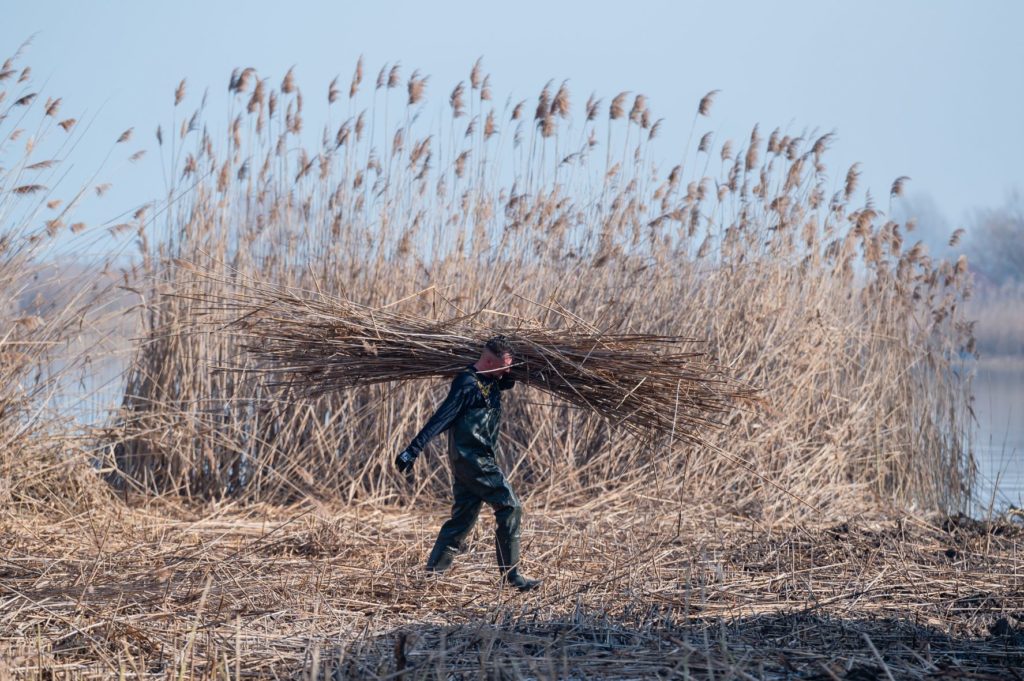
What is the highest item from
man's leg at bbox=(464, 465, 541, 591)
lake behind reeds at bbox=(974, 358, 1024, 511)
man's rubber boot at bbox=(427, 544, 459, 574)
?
man's leg at bbox=(464, 465, 541, 591)

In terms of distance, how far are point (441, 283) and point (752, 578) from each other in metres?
2.96

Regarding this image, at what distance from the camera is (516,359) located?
4758 millimetres

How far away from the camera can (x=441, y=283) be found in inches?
272

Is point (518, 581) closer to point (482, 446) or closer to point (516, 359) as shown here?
point (482, 446)

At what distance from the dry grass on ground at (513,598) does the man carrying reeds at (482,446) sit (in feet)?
0.50

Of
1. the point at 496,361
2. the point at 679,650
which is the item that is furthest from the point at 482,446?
the point at 679,650

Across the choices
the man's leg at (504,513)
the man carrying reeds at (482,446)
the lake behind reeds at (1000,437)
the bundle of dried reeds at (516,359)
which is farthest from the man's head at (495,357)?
the lake behind reeds at (1000,437)

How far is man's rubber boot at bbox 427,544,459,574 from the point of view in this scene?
468 cm

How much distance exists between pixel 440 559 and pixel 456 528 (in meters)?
0.15

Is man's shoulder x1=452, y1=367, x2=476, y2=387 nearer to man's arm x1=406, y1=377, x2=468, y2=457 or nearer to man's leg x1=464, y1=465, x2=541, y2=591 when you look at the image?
man's arm x1=406, y1=377, x2=468, y2=457

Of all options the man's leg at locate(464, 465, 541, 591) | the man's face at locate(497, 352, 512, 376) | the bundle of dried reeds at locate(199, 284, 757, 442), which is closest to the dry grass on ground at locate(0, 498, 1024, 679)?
the man's leg at locate(464, 465, 541, 591)

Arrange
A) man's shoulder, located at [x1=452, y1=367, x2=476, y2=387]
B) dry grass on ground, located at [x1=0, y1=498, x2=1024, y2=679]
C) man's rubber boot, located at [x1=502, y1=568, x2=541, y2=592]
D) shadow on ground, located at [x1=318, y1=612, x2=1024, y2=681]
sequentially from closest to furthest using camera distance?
1. shadow on ground, located at [x1=318, y1=612, x2=1024, y2=681]
2. dry grass on ground, located at [x1=0, y1=498, x2=1024, y2=679]
3. man's rubber boot, located at [x1=502, y1=568, x2=541, y2=592]
4. man's shoulder, located at [x1=452, y1=367, x2=476, y2=387]

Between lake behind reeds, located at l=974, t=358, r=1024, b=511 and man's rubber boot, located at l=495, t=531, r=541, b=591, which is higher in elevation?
man's rubber boot, located at l=495, t=531, r=541, b=591

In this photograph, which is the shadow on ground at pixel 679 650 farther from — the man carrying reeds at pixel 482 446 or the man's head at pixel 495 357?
the man's head at pixel 495 357
